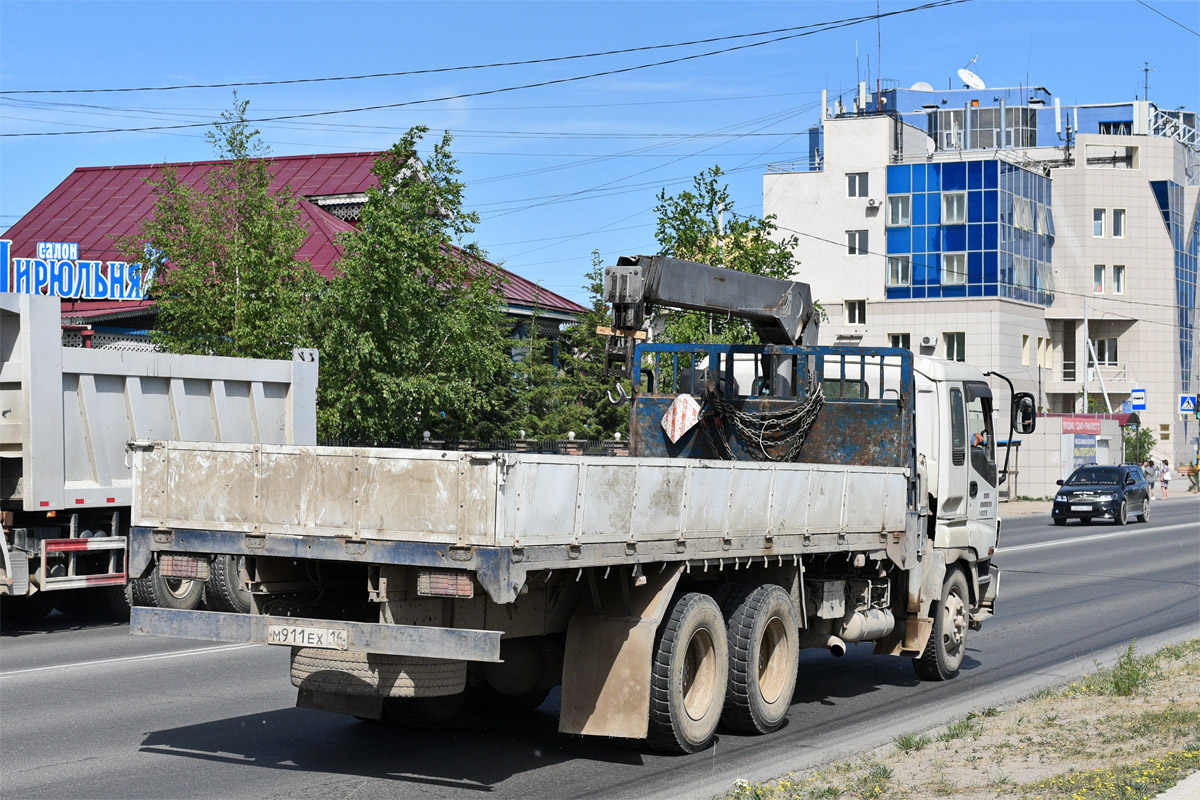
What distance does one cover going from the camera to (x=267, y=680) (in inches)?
448

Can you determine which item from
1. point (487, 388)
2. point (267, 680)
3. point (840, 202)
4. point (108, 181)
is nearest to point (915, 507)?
point (267, 680)

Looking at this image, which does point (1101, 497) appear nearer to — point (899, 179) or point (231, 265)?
point (231, 265)

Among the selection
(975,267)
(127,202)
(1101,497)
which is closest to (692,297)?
(1101,497)

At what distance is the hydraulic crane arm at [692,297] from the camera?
10.7 meters

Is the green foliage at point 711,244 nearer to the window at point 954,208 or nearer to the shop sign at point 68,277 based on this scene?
the shop sign at point 68,277

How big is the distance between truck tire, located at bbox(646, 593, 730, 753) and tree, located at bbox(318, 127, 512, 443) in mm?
14935

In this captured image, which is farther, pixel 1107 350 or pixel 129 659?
pixel 1107 350

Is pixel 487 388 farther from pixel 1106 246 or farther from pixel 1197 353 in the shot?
pixel 1197 353

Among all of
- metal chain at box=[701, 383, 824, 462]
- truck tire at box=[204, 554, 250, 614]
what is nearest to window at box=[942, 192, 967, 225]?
truck tire at box=[204, 554, 250, 614]

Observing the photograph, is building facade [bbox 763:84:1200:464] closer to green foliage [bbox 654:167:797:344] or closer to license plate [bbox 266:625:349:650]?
green foliage [bbox 654:167:797:344]

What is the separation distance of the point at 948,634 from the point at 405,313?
43.8 feet

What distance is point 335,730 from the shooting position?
9.34 m

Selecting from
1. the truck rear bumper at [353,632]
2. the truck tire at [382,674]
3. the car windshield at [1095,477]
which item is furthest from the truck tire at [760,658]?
the car windshield at [1095,477]

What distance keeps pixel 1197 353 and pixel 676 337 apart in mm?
70317
